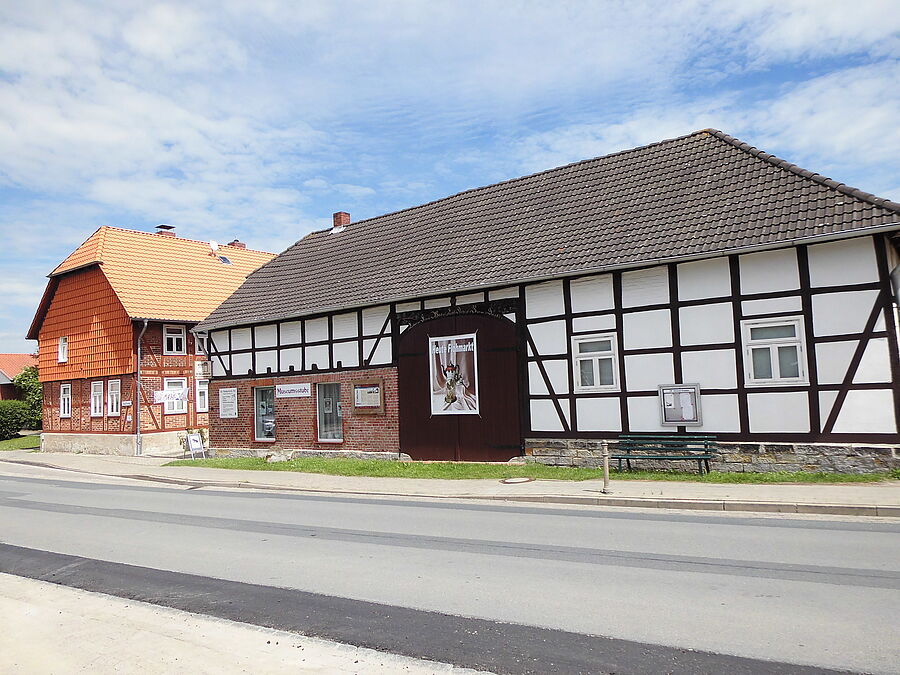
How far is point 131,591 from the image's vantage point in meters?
7.34

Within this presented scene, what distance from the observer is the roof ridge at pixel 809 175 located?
12.9 meters

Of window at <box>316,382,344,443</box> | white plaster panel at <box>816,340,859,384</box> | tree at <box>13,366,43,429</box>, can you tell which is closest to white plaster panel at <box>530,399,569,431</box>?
white plaster panel at <box>816,340,859,384</box>

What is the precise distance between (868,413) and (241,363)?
17.8 meters

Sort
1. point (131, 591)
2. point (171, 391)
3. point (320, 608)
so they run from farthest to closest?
1. point (171, 391)
2. point (131, 591)
3. point (320, 608)

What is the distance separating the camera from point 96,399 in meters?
31.2

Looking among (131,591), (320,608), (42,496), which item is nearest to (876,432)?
(320,608)

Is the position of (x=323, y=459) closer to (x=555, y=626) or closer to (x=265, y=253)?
(x=555, y=626)

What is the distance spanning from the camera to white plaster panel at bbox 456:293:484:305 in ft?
57.9

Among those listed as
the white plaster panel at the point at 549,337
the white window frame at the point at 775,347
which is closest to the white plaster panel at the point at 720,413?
the white window frame at the point at 775,347

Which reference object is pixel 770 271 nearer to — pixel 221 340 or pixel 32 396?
pixel 221 340

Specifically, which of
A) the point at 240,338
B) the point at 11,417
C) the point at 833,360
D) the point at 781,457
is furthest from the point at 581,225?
the point at 11,417

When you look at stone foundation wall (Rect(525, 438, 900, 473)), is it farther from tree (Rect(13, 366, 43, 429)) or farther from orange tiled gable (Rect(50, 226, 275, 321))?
tree (Rect(13, 366, 43, 429))

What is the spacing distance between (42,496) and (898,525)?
15.9 meters

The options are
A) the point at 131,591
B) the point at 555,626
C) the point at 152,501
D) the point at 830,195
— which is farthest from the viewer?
the point at 152,501
